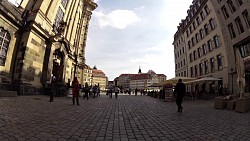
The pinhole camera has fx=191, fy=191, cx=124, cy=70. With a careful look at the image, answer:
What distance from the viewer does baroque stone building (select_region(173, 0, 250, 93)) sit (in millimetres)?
23312

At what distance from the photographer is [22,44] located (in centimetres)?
1712

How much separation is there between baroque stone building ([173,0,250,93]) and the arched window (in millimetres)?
23334

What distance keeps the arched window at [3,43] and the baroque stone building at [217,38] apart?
23.3 meters

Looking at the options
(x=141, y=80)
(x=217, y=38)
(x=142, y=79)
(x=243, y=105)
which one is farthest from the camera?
(x=141, y=80)

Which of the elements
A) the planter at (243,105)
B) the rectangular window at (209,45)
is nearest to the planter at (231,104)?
the planter at (243,105)

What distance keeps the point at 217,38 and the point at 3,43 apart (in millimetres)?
27224

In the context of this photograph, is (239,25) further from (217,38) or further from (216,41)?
(216,41)

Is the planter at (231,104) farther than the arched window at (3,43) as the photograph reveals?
No

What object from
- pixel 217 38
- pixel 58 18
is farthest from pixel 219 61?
pixel 58 18

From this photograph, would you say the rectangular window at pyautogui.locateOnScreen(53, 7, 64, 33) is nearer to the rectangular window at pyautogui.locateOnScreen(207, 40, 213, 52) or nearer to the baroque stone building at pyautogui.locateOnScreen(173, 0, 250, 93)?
the baroque stone building at pyautogui.locateOnScreen(173, 0, 250, 93)

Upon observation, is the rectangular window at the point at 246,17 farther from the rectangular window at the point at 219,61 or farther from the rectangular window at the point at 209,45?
the rectangular window at the point at 209,45

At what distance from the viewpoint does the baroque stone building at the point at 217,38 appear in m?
23.3

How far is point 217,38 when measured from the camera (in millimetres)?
28625

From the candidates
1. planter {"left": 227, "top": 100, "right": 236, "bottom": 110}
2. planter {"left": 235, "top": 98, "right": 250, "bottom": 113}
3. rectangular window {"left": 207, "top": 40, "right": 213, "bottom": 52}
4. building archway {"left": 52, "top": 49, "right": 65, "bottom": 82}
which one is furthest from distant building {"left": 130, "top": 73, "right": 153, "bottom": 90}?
planter {"left": 235, "top": 98, "right": 250, "bottom": 113}
